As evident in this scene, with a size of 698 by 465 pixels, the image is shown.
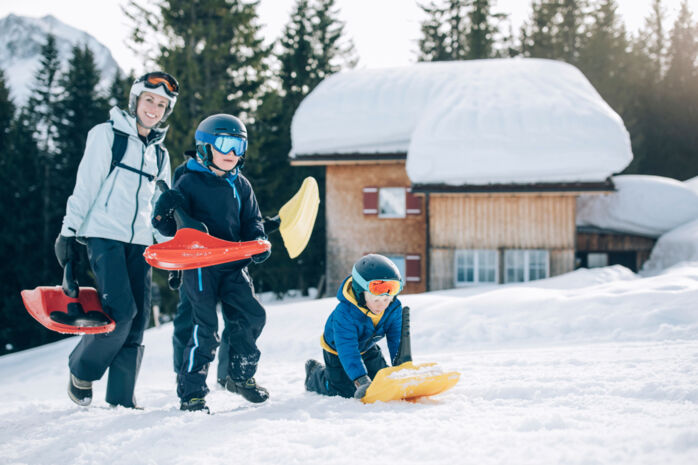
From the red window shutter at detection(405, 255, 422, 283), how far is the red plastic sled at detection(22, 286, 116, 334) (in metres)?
13.2

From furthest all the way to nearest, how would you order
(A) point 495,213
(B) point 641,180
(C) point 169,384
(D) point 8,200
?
1. (D) point 8,200
2. (B) point 641,180
3. (A) point 495,213
4. (C) point 169,384

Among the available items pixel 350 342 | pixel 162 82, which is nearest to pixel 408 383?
pixel 350 342

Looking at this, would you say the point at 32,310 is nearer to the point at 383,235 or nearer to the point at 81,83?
the point at 383,235

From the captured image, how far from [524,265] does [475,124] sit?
4055 mm

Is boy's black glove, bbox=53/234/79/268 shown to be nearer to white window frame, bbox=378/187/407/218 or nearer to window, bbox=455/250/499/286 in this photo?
window, bbox=455/250/499/286

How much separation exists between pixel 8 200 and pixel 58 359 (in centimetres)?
1862

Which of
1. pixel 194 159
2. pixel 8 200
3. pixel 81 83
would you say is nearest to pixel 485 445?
pixel 194 159

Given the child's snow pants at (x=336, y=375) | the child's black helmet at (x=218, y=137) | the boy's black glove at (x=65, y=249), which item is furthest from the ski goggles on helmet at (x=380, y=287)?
the boy's black glove at (x=65, y=249)

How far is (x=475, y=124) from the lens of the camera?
555 inches

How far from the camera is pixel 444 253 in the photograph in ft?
48.7

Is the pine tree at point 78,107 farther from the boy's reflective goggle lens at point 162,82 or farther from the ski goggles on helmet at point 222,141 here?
the ski goggles on helmet at point 222,141

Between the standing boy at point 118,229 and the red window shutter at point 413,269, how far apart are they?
12911mm

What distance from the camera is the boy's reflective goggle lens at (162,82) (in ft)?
12.8

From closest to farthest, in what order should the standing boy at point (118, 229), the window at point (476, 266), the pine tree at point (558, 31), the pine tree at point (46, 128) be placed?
the standing boy at point (118, 229) < the window at point (476, 266) < the pine tree at point (46, 128) < the pine tree at point (558, 31)
